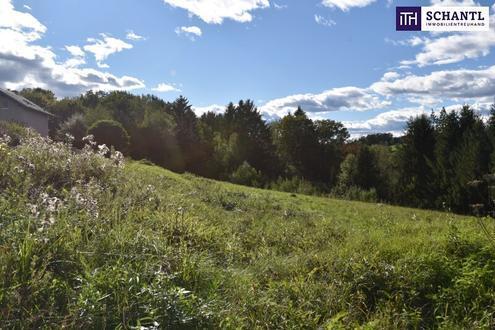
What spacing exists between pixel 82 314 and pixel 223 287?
158cm

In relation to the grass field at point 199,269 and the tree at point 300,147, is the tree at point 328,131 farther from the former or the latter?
the grass field at point 199,269

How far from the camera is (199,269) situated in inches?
165

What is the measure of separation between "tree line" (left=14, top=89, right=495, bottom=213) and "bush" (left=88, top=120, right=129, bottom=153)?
0.07 metres

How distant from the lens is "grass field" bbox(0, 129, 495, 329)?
3.13 m

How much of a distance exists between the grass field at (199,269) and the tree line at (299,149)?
28.4ft

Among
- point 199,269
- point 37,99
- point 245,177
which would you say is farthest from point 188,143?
point 199,269

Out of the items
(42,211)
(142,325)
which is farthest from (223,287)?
(42,211)

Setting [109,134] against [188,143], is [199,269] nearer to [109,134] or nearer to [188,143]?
[109,134]

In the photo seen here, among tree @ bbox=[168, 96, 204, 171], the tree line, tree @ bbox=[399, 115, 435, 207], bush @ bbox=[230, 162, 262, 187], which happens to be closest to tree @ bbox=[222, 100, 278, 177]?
the tree line

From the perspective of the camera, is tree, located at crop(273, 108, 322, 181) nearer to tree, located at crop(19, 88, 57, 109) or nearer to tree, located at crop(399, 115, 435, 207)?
tree, located at crop(399, 115, 435, 207)

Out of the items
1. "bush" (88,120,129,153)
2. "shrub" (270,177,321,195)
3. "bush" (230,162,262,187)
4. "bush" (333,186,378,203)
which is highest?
"bush" (88,120,129,153)

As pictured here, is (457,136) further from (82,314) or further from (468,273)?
(82,314)

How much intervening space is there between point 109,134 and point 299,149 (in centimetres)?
2134

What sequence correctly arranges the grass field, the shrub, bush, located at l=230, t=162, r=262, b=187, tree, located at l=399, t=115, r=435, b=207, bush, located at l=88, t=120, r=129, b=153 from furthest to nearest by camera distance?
bush, located at l=230, t=162, r=262, b=187 < bush, located at l=88, t=120, r=129, b=153 < tree, located at l=399, t=115, r=435, b=207 < the shrub < the grass field
